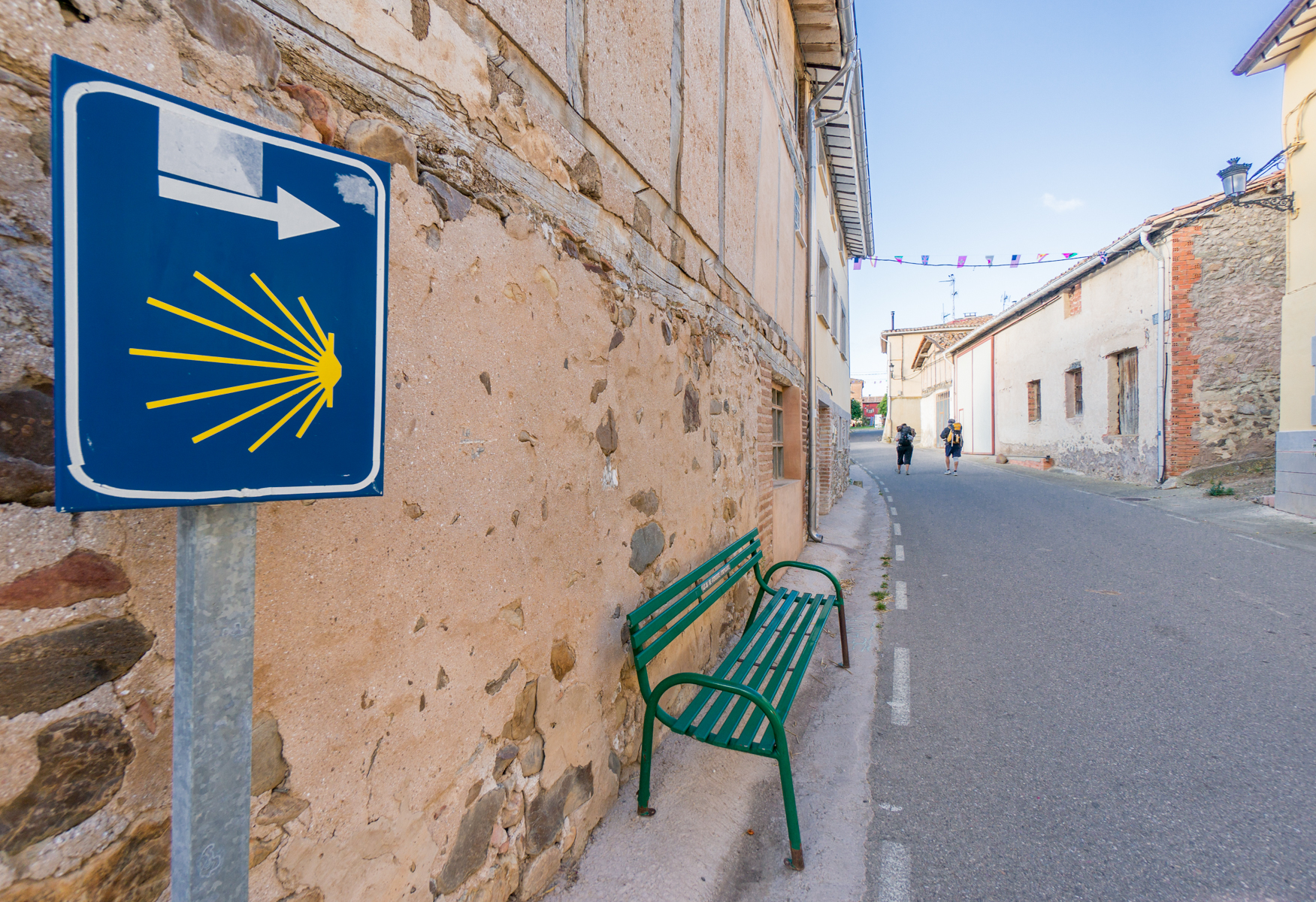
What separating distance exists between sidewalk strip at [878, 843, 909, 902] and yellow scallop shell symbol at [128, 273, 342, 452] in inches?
88.9

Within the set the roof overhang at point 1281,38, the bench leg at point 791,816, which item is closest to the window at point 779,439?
the bench leg at point 791,816

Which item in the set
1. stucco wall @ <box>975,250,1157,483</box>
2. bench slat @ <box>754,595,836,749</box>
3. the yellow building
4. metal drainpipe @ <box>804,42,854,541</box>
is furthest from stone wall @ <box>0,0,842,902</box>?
stucco wall @ <box>975,250,1157,483</box>

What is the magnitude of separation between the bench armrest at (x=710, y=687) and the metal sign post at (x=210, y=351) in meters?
1.50

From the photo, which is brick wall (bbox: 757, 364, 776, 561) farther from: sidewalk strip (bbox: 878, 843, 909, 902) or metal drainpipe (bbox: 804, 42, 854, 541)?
sidewalk strip (bbox: 878, 843, 909, 902)

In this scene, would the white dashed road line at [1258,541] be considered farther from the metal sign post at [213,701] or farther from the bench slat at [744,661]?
the metal sign post at [213,701]

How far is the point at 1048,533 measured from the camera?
25.3ft

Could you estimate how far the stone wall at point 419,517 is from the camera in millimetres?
859

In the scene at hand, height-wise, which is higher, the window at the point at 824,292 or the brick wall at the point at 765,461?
the window at the point at 824,292

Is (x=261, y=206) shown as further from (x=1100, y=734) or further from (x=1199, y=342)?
(x=1199, y=342)

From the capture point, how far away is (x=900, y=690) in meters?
3.44

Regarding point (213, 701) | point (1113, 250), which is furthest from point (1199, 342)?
point (213, 701)

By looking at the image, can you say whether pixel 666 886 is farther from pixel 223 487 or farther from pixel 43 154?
pixel 43 154

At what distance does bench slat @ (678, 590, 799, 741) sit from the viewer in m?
2.24

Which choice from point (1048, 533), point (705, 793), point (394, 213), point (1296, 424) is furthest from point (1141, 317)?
point (394, 213)
